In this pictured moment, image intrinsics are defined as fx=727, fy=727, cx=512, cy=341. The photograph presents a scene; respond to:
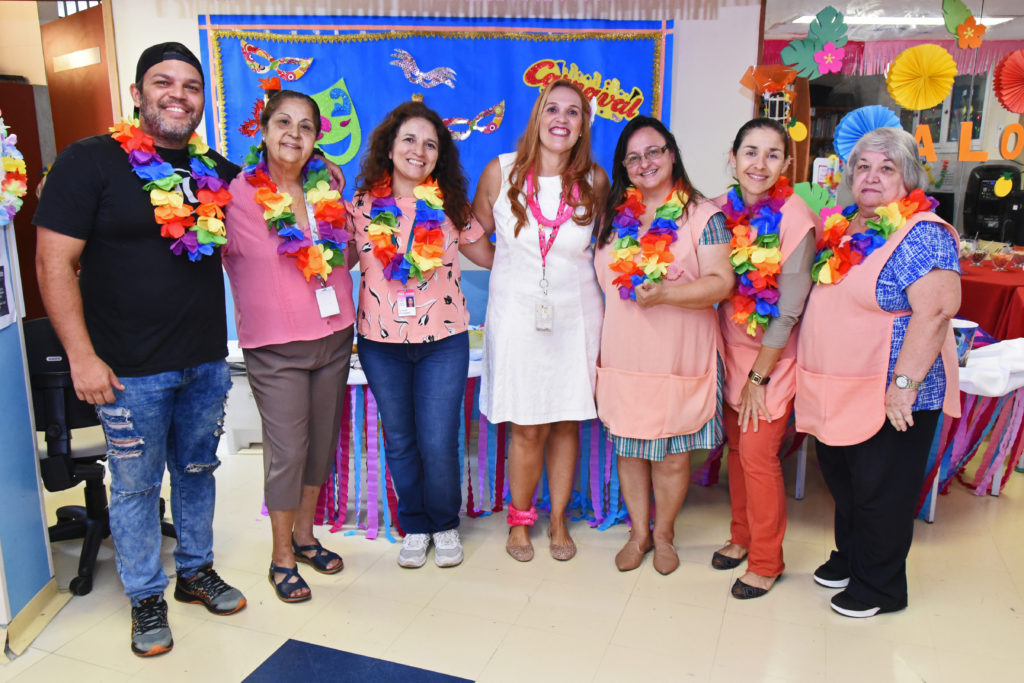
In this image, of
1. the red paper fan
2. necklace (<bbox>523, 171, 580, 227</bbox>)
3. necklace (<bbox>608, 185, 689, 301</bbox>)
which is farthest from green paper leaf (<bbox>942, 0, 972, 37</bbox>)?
necklace (<bbox>523, 171, 580, 227</bbox>)

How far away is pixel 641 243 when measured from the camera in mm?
2332

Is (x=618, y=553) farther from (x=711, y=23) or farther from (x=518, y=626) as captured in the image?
(x=711, y=23)

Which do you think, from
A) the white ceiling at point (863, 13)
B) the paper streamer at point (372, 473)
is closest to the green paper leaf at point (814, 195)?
the white ceiling at point (863, 13)

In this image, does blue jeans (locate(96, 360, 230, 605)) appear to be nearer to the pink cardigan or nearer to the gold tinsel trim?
the pink cardigan

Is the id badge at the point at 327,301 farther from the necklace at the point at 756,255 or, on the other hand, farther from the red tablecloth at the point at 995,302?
the red tablecloth at the point at 995,302

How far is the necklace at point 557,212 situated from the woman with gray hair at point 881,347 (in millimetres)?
810

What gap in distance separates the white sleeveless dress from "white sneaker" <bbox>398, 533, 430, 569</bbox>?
1.86 ft

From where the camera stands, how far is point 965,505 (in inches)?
127

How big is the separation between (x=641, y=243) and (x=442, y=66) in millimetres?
1953

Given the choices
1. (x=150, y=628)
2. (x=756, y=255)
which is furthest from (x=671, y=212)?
(x=150, y=628)

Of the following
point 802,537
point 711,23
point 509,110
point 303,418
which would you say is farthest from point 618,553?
point 711,23

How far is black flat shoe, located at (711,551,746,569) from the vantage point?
2672 millimetres

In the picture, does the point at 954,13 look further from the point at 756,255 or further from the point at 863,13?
the point at 756,255

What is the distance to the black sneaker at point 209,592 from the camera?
2.38 meters
